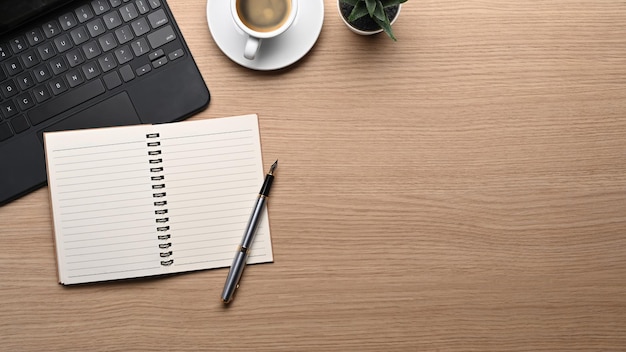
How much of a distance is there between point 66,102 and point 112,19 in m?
0.13

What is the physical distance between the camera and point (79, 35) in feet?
2.78

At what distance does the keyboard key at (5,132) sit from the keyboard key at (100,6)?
0.19 meters

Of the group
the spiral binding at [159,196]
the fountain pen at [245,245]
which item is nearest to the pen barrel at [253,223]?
the fountain pen at [245,245]

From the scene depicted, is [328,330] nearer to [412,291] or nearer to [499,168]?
[412,291]

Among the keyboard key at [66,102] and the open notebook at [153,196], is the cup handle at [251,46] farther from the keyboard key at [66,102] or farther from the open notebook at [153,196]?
the keyboard key at [66,102]

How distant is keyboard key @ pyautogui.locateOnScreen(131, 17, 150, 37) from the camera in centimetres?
85

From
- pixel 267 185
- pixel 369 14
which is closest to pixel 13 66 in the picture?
pixel 267 185

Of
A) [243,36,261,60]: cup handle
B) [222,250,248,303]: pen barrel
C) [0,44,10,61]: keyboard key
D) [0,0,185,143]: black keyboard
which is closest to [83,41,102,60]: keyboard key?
[0,0,185,143]: black keyboard

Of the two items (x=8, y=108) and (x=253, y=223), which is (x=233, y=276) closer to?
(x=253, y=223)

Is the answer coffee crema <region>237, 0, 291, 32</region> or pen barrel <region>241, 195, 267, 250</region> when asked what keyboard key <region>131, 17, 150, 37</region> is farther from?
pen barrel <region>241, 195, 267, 250</region>

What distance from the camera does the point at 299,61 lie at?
878 mm

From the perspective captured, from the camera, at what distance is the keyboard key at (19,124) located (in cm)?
84

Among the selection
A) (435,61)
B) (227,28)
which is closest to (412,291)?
(435,61)

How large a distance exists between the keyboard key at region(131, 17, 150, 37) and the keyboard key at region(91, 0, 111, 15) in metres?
0.04
